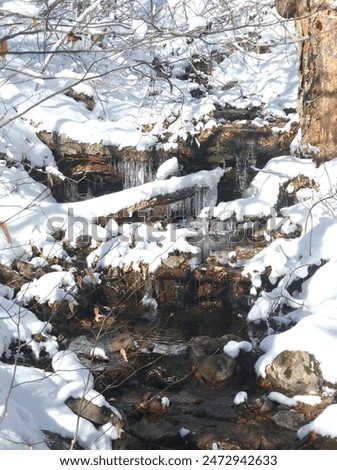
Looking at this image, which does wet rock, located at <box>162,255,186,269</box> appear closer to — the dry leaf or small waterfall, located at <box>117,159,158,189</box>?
the dry leaf

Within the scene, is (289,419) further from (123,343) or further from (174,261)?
(174,261)

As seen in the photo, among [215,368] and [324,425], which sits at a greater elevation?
[324,425]

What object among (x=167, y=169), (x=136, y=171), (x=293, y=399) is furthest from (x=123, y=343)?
(x=136, y=171)

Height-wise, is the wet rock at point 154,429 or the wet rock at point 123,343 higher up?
the wet rock at point 123,343

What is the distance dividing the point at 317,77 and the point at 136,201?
3.18 m

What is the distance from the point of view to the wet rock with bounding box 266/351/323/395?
19.3 feet

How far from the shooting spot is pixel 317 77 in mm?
9562

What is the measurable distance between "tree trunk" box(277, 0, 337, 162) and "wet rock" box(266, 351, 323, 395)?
4603 millimetres

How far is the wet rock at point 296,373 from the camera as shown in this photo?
5.88 metres

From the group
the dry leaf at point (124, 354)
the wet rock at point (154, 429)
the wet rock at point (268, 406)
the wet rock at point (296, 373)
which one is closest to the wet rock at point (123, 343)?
the dry leaf at point (124, 354)

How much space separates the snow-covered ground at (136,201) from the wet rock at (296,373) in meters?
0.09

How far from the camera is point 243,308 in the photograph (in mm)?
8352

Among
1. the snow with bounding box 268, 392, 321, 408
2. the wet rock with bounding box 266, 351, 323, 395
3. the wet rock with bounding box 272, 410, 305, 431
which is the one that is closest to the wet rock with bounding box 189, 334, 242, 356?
the wet rock with bounding box 266, 351, 323, 395

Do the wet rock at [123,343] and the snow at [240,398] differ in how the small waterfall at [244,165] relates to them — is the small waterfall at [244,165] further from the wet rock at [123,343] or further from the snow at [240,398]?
the snow at [240,398]
